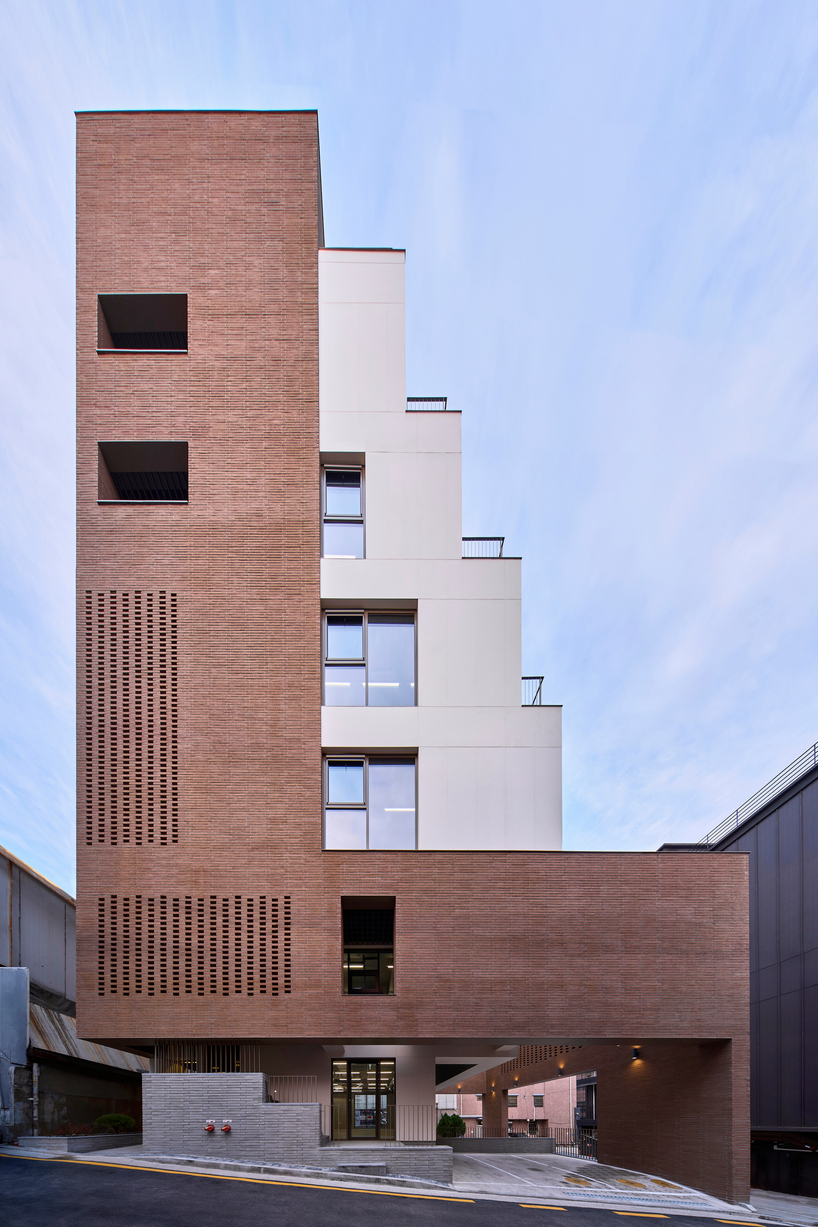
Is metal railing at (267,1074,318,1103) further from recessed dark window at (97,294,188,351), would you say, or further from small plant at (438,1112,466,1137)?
recessed dark window at (97,294,188,351)

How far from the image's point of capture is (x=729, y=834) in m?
27.8

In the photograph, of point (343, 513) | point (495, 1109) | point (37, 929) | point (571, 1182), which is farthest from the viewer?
point (495, 1109)

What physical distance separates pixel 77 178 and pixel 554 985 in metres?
22.4

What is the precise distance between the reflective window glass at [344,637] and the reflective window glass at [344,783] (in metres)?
2.64

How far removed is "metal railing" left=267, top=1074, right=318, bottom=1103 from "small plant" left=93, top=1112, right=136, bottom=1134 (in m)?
4.15

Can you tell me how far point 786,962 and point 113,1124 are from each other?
19170 millimetres

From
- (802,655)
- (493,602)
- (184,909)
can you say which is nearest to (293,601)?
(493,602)

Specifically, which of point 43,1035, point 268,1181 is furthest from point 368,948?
point 43,1035

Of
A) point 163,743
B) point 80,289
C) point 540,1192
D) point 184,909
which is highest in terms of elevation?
point 80,289

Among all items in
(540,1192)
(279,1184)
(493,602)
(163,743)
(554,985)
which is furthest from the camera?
(493,602)

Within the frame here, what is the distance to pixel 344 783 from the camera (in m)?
17.9

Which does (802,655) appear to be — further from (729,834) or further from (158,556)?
(158,556)

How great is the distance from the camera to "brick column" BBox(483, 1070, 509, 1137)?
120 ft

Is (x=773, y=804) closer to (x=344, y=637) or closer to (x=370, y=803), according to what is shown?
(x=370, y=803)
